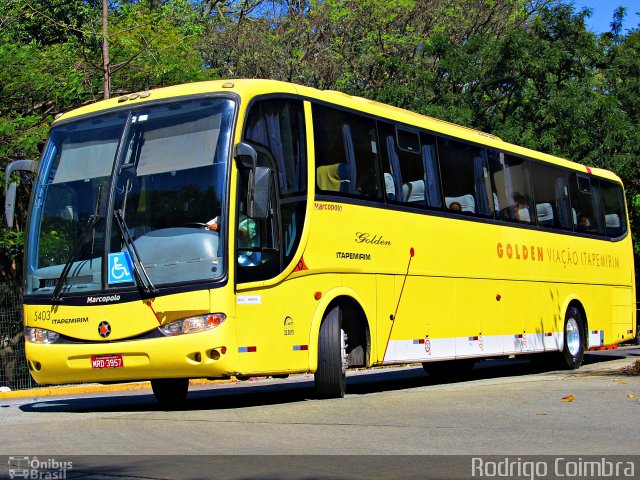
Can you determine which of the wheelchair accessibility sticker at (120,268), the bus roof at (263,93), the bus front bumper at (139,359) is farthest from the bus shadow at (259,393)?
the bus roof at (263,93)

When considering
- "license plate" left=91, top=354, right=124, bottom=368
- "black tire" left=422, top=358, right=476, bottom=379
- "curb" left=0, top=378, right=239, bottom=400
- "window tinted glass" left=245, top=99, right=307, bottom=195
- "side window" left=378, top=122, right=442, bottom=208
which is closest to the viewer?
"license plate" left=91, top=354, right=124, bottom=368

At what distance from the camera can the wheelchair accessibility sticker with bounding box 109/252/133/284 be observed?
38.3 ft

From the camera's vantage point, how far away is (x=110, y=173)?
12156 millimetres

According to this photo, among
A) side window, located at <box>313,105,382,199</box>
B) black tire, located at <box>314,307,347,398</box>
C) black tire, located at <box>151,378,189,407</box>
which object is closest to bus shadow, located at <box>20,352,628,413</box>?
black tire, located at <box>151,378,189,407</box>

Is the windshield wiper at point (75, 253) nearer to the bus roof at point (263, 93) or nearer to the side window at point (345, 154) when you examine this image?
the bus roof at point (263, 93)

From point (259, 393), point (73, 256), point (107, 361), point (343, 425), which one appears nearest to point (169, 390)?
point (259, 393)

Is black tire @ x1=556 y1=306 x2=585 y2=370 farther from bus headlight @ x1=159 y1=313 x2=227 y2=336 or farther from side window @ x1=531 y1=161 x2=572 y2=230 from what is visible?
bus headlight @ x1=159 y1=313 x2=227 y2=336

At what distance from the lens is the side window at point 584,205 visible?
68.6ft

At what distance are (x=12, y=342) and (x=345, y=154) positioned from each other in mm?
10260

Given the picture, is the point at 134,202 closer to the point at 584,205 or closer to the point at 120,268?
the point at 120,268

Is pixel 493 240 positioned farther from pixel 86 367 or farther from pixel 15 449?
pixel 15 449

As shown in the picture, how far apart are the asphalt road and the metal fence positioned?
475 centimetres

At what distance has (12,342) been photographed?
823 inches

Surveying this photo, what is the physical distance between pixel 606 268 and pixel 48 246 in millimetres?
13345
